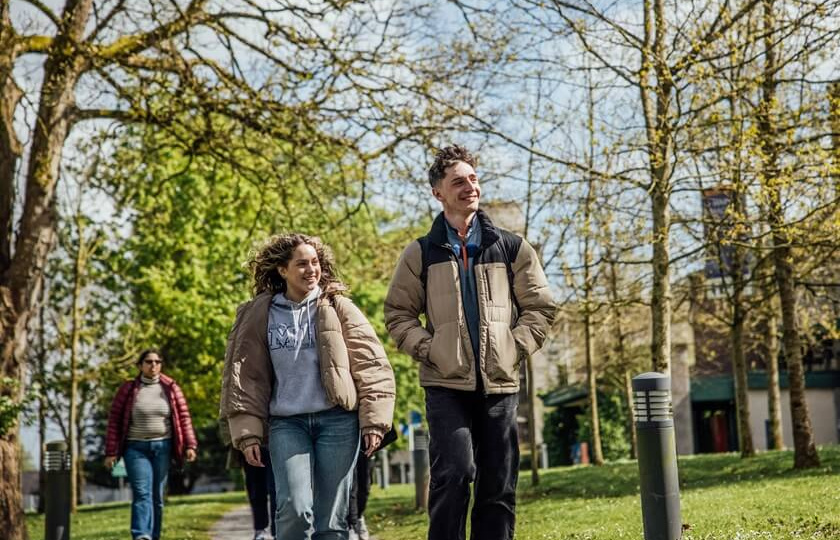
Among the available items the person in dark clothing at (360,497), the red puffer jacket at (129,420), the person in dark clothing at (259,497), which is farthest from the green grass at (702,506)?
the red puffer jacket at (129,420)

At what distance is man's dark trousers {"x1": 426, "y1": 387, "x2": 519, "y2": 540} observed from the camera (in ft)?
17.3

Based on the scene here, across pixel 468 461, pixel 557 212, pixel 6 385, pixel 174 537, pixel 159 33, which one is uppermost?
pixel 159 33

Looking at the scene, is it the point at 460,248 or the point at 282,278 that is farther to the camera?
the point at 282,278

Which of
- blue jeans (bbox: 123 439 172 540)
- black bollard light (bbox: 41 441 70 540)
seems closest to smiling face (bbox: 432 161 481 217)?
blue jeans (bbox: 123 439 172 540)

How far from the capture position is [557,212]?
17.4m

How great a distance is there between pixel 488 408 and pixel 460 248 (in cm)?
83

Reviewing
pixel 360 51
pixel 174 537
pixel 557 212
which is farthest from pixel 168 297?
pixel 360 51

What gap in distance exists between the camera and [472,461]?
5289mm

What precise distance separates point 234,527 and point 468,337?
10.8 meters

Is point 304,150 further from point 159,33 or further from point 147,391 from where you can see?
point 147,391

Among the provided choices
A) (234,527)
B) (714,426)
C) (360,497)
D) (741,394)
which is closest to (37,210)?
(360,497)

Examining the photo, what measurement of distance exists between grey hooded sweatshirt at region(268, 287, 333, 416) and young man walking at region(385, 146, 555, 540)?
0.43 metres

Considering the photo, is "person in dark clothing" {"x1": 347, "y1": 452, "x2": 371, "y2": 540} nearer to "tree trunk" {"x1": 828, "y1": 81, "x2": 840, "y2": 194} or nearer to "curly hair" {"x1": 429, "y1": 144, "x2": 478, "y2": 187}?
"curly hair" {"x1": 429, "y1": 144, "x2": 478, "y2": 187}

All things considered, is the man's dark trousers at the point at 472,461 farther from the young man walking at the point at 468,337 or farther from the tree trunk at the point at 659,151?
the tree trunk at the point at 659,151
